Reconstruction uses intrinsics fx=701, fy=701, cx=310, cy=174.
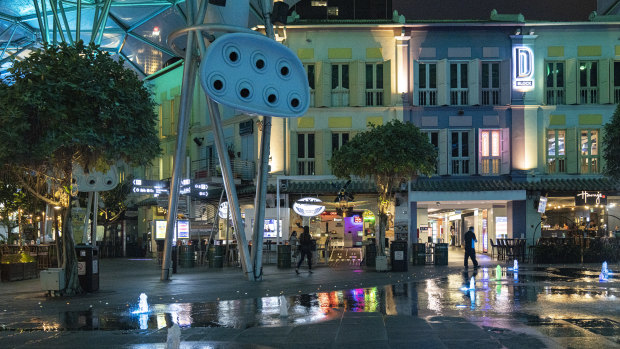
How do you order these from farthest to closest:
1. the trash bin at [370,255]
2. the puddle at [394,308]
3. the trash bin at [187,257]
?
the trash bin at [187,257] < the trash bin at [370,255] < the puddle at [394,308]

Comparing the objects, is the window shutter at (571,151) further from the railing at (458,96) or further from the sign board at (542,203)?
the railing at (458,96)

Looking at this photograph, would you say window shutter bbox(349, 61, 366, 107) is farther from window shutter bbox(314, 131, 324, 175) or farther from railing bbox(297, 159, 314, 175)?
railing bbox(297, 159, 314, 175)

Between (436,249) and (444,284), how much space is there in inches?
359

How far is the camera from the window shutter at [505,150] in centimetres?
3550

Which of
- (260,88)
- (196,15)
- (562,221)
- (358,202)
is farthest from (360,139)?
(562,221)

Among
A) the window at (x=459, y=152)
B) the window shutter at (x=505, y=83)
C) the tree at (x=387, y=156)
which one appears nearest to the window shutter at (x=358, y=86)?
the window at (x=459, y=152)

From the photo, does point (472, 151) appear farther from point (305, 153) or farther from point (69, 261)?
point (69, 261)

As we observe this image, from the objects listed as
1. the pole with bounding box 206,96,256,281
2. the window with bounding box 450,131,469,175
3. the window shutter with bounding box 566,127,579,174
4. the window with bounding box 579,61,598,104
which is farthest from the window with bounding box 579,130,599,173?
the pole with bounding box 206,96,256,281

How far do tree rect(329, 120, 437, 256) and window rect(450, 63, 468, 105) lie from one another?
11.0 metres

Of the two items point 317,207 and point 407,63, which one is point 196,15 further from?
point 407,63

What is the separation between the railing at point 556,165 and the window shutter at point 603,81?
3.53 meters

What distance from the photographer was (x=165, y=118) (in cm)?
4378

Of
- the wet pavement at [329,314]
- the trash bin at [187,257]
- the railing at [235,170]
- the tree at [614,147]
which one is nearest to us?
the wet pavement at [329,314]

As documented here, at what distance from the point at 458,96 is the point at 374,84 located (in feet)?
14.2
